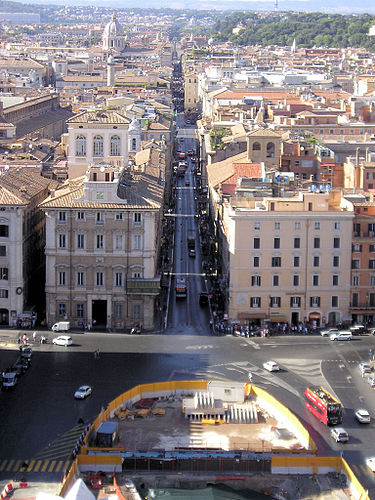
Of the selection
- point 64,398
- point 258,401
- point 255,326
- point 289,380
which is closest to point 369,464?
point 258,401

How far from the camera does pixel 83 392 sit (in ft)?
196

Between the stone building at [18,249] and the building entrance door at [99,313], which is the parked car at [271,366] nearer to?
the building entrance door at [99,313]

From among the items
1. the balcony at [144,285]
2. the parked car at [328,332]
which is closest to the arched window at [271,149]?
the parked car at [328,332]

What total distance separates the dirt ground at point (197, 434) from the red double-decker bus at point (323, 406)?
3.10 metres

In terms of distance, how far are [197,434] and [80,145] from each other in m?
40.9

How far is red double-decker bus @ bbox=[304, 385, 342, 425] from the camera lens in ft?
185

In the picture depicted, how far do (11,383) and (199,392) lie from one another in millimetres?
10974

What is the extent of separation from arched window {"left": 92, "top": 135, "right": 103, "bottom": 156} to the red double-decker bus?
117 feet

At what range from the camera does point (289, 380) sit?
208 feet

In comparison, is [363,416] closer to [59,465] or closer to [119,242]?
[59,465]

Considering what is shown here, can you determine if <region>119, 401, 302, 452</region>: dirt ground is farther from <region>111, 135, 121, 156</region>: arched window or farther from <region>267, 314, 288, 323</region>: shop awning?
<region>111, 135, 121, 156</region>: arched window

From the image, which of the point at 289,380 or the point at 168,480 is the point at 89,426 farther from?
the point at 289,380

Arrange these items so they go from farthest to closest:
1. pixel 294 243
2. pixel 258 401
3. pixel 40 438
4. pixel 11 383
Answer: pixel 294 243 < pixel 11 383 < pixel 258 401 < pixel 40 438

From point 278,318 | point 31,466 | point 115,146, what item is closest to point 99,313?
point 278,318
